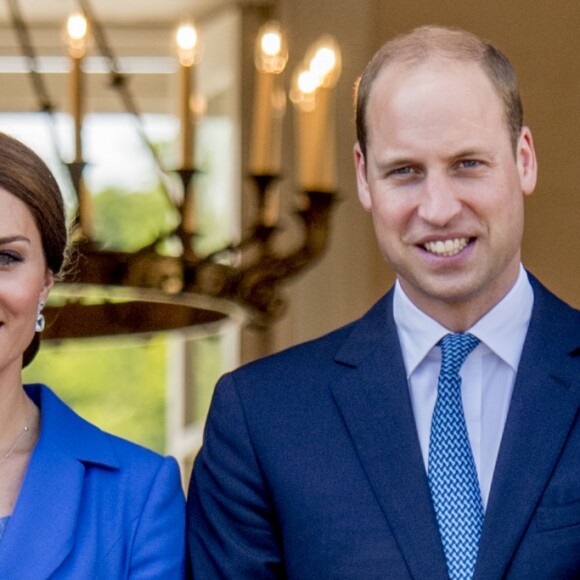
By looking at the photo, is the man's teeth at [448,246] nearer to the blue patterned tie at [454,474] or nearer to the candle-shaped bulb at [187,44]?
the blue patterned tie at [454,474]

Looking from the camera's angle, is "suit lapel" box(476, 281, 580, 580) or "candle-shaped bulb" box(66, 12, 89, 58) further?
"candle-shaped bulb" box(66, 12, 89, 58)

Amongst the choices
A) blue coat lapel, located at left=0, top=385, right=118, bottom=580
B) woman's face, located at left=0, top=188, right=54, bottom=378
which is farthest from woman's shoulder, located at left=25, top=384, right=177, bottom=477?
woman's face, located at left=0, top=188, right=54, bottom=378

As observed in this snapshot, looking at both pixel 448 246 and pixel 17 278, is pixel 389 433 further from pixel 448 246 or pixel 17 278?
pixel 17 278

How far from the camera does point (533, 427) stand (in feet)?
6.95

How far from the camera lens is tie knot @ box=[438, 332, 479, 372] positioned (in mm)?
2141

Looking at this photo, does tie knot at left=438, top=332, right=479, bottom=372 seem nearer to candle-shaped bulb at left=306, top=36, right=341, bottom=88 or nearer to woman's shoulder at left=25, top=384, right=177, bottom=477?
woman's shoulder at left=25, top=384, right=177, bottom=477

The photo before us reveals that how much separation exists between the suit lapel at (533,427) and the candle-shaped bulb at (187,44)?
3.76 ft

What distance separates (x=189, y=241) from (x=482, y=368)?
116cm

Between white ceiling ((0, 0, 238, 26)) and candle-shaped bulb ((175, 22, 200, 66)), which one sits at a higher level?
white ceiling ((0, 0, 238, 26))

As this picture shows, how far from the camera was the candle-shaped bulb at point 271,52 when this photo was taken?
11.0 ft

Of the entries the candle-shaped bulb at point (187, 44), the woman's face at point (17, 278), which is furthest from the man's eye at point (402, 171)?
the candle-shaped bulb at point (187, 44)

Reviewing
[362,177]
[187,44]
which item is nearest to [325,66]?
[187,44]

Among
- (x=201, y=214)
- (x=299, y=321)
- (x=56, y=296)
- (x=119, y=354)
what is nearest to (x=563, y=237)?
(x=299, y=321)

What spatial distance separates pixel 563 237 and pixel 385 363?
2.37 meters
